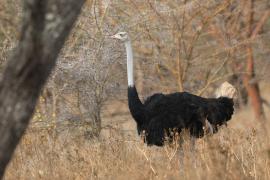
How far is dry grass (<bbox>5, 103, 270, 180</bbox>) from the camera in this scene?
553 cm

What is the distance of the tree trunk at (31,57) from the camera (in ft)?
12.2

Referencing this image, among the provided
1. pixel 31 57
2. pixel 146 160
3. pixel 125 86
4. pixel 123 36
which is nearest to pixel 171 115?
pixel 123 36

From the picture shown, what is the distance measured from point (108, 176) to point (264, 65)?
10.1 metres

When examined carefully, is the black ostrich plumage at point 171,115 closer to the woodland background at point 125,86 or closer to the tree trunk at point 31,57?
the woodland background at point 125,86

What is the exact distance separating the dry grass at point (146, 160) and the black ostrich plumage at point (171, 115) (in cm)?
18

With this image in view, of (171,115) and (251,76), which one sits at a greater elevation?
(171,115)

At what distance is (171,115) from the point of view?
26.9 feet

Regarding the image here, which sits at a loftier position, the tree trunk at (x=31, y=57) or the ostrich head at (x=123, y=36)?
the tree trunk at (x=31, y=57)

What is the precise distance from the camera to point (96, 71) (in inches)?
393

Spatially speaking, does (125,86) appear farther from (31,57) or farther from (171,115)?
(31,57)

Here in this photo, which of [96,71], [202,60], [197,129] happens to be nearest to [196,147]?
[197,129]

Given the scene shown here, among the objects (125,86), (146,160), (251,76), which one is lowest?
(251,76)

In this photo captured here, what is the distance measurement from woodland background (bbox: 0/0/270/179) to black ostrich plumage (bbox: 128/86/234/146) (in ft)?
0.62

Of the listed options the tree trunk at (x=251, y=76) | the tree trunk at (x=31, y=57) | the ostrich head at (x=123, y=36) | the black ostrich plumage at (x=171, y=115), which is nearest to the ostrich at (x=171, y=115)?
the black ostrich plumage at (x=171, y=115)
